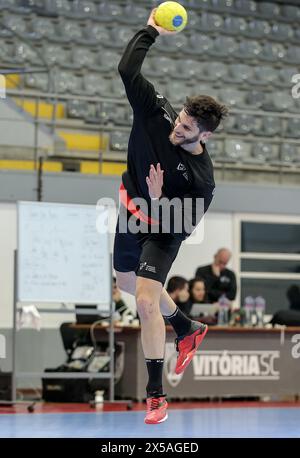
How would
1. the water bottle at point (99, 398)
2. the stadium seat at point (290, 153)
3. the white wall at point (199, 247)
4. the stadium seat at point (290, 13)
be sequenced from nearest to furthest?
the water bottle at point (99, 398), the white wall at point (199, 247), the stadium seat at point (290, 153), the stadium seat at point (290, 13)

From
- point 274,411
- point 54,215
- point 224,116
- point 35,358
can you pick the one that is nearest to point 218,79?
point 35,358

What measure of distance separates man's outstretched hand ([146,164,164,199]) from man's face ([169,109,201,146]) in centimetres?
22

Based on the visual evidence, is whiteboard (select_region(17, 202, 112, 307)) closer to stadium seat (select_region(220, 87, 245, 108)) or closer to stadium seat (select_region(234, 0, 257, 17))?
stadium seat (select_region(220, 87, 245, 108))

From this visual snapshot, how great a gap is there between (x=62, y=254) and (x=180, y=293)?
5.50 feet

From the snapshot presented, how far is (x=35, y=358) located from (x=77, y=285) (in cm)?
339

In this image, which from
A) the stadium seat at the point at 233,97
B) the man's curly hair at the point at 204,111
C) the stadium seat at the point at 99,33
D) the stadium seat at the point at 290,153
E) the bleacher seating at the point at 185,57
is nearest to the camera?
the man's curly hair at the point at 204,111

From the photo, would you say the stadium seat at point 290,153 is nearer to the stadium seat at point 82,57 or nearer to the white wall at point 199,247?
the white wall at point 199,247

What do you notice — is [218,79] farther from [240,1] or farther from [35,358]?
[35,358]

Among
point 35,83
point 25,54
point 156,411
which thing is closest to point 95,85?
point 35,83

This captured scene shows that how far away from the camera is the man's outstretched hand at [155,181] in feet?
19.9

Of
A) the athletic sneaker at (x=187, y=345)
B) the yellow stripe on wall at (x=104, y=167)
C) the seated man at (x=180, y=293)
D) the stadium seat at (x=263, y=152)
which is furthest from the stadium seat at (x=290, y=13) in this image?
the athletic sneaker at (x=187, y=345)

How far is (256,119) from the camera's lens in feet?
56.1

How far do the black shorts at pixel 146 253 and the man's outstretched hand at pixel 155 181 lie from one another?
1.00ft

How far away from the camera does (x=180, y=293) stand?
1120 centimetres
